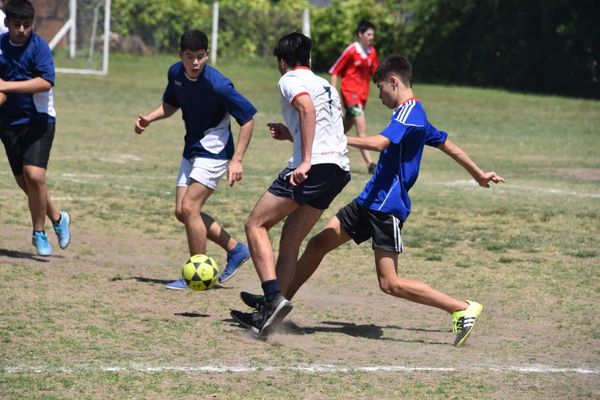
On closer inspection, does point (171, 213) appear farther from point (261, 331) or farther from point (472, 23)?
point (472, 23)

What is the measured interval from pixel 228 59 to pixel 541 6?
10424 mm

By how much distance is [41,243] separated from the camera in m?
9.82

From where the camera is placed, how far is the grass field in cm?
645

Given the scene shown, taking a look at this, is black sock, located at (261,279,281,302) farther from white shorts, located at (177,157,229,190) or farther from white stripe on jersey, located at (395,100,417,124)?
white shorts, located at (177,157,229,190)

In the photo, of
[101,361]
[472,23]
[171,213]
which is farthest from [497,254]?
[472,23]

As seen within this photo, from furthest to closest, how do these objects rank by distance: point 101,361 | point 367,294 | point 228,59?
point 228,59 → point 367,294 → point 101,361

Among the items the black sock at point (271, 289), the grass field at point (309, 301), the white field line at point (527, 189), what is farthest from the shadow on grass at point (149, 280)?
the white field line at point (527, 189)

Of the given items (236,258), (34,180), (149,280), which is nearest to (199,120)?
(236,258)

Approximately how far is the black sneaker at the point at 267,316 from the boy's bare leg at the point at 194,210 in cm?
142

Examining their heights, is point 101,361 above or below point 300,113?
below

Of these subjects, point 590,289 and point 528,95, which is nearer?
point 590,289

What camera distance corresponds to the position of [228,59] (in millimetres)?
37656

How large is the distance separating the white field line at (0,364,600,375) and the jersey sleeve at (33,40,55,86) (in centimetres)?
352

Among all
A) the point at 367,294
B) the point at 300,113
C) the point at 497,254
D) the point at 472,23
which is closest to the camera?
the point at 300,113
